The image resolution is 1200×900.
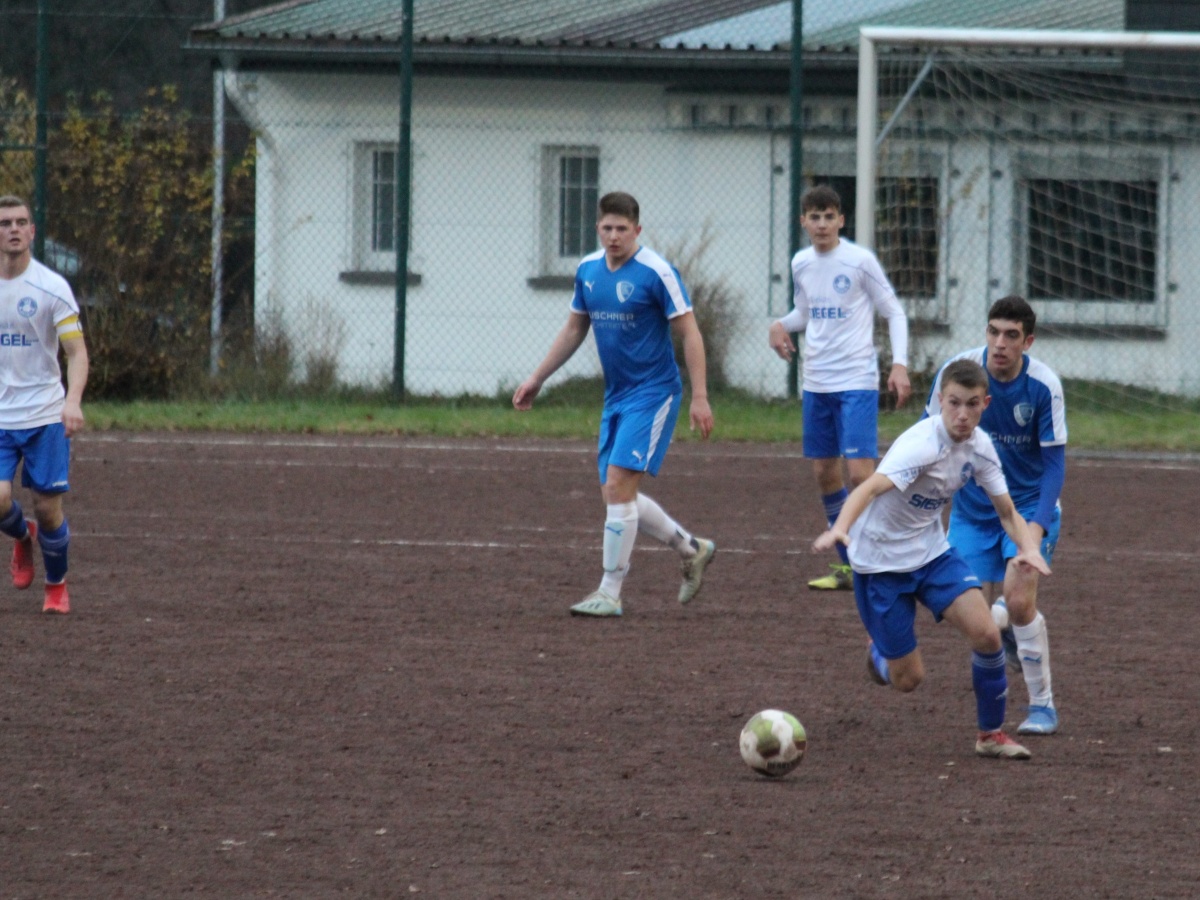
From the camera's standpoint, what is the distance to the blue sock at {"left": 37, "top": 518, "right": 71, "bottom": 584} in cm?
826

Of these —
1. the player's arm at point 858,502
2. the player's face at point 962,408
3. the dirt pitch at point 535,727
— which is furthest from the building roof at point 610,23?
the player's arm at point 858,502

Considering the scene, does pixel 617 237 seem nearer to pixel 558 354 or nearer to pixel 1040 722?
pixel 558 354

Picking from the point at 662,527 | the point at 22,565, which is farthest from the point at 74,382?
the point at 662,527

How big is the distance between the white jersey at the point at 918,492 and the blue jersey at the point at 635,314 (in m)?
2.56

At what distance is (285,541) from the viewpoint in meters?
10.5

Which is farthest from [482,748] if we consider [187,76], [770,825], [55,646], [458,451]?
[187,76]

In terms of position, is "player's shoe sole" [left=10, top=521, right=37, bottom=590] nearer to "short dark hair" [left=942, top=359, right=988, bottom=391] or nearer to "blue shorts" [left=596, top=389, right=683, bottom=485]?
"blue shorts" [left=596, top=389, right=683, bottom=485]

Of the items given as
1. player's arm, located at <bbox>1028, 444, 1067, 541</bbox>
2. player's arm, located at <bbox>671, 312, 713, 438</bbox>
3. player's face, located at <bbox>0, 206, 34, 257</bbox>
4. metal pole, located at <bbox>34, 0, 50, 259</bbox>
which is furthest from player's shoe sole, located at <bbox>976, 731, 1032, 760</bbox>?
metal pole, located at <bbox>34, 0, 50, 259</bbox>

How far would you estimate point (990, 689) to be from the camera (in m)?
5.95

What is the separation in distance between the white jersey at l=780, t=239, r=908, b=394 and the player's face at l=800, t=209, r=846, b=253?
110mm

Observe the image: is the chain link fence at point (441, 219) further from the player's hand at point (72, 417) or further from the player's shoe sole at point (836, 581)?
the player's hand at point (72, 417)

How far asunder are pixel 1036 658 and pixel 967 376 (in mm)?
1102

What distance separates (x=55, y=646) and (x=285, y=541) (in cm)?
298

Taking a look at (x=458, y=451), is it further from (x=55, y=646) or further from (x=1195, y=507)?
(x=55, y=646)
